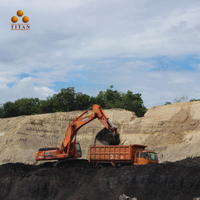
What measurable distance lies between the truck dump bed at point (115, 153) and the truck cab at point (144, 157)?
1.43 ft

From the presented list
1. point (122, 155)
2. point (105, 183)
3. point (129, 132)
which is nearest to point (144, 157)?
point (122, 155)

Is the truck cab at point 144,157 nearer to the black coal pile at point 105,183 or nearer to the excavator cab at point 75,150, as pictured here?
the black coal pile at point 105,183

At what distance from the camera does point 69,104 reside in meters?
55.8

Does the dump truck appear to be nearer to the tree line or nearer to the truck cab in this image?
the truck cab

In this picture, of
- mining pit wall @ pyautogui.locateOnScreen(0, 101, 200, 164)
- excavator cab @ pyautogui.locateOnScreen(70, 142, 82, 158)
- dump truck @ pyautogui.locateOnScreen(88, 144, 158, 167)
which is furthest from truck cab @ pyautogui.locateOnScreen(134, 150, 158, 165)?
mining pit wall @ pyautogui.locateOnScreen(0, 101, 200, 164)

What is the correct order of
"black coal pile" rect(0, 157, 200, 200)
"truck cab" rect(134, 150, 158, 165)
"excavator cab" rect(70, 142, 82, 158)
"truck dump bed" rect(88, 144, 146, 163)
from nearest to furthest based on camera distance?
"black coal pile" rect(0, 157, 200, 200) < "truck cab" rect(134, 150, 158, 165) < "truck dump bed" rect(88, 144, 146, 163) < "excavator cab" rect(70, 142, 82, 158)

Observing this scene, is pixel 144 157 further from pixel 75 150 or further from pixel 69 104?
pixel 69 104

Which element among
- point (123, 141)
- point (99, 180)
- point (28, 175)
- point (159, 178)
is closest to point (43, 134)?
point (123, 141)

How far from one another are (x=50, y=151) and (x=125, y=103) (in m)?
35.4

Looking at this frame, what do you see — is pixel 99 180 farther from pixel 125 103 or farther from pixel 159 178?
pixel 125 103

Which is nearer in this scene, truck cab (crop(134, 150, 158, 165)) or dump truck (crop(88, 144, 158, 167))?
truck cab (crop(134, 150, 158, 165))

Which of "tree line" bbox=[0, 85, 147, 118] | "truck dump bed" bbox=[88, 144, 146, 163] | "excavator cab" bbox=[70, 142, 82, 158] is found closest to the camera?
"truck dump bed" bbox=[88, 144, 146, 163]

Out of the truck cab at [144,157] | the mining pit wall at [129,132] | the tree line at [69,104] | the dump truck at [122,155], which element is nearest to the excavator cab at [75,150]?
the dump truck at [122,155]

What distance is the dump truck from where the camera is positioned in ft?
65.6
